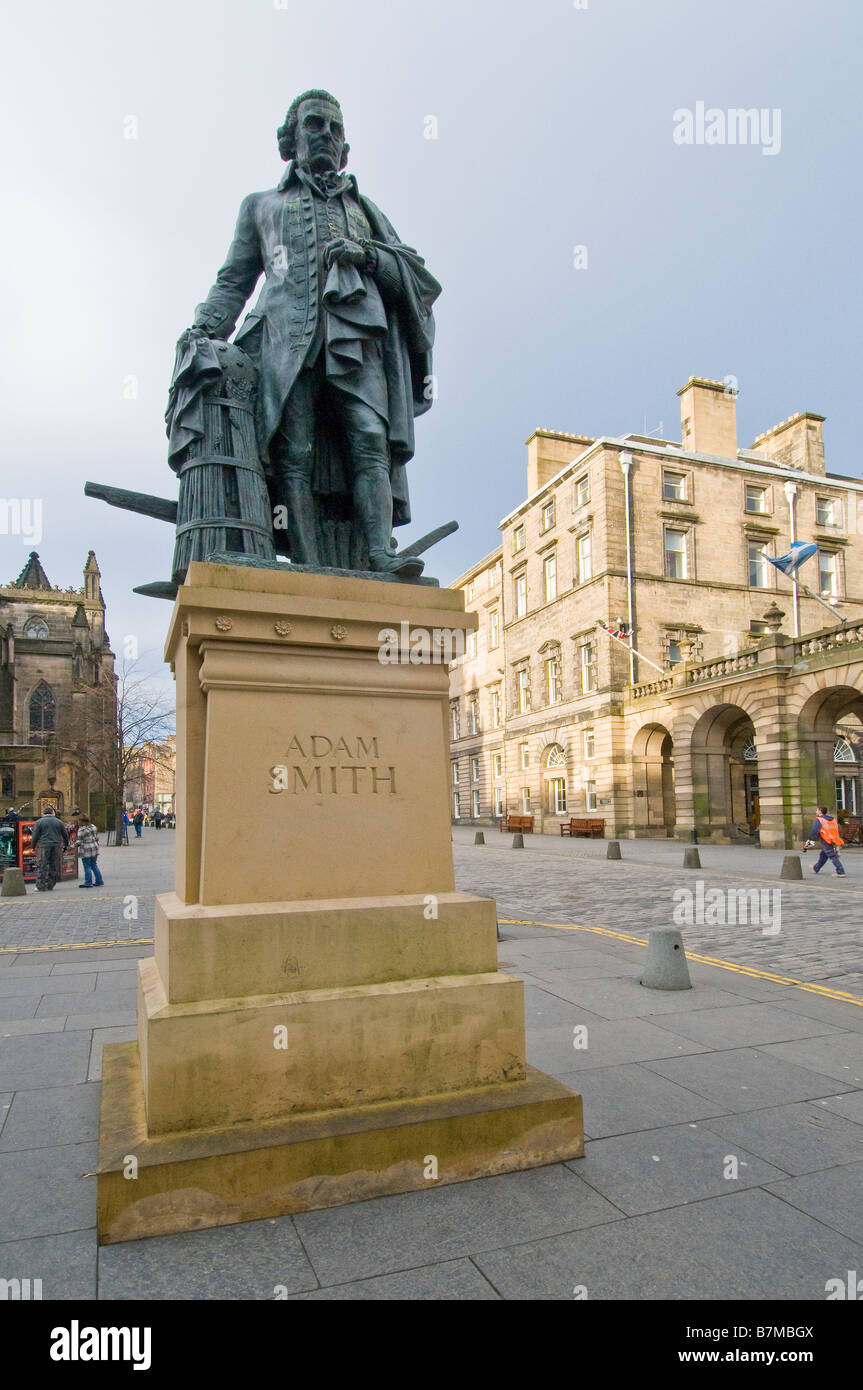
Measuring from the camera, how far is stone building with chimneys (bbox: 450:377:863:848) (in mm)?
32656

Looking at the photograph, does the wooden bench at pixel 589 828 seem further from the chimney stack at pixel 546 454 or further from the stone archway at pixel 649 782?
the chimney stack at pixel 546 454

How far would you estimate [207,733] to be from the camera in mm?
3266

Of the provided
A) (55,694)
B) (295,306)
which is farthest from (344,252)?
(55,694)

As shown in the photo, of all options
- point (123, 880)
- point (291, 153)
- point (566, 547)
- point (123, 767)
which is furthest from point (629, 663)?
point (291, 153)

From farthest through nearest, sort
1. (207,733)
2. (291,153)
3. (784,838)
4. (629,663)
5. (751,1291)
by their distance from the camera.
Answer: (629,663), (784,838), (291,153), (207,733), (751,1291)

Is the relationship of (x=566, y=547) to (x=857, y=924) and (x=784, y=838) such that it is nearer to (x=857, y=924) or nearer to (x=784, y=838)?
(x=784, y=838)

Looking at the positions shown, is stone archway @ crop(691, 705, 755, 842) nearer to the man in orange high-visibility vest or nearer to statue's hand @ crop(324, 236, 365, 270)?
the man in orange high-visibility vest

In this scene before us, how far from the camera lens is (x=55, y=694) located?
64438mm

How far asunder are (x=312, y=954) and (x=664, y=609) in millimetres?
38416

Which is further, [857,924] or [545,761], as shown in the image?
[545,761]

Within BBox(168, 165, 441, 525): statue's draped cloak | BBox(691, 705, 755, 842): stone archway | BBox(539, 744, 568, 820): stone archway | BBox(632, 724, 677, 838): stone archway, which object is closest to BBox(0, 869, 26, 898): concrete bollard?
BBox(168, 165, 441, 525): statue's draped cloak

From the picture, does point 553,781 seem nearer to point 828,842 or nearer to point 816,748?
point 816,748

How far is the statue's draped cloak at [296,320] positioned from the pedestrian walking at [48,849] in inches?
631

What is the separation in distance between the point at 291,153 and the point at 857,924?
422 inches
